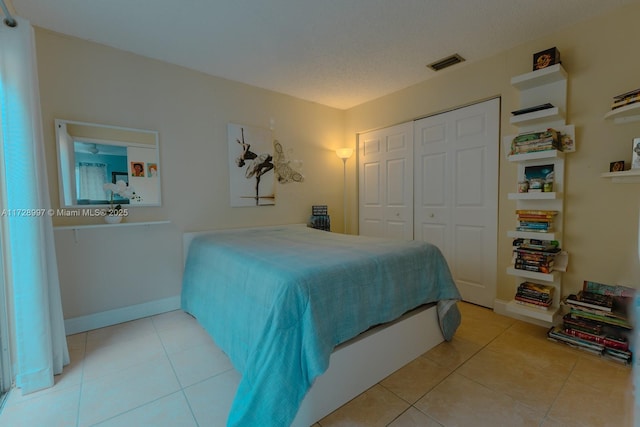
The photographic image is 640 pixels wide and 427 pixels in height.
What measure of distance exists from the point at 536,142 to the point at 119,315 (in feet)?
12.7

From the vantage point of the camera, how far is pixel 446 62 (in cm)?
276

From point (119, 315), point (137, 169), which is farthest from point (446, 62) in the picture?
point (119, 315)

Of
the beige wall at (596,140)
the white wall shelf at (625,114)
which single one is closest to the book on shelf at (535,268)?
the beige wall at (596,140)

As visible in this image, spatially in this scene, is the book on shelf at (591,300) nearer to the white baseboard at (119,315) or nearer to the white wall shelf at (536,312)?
the white wall shelf at (536,312)

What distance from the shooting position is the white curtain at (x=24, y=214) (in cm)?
158

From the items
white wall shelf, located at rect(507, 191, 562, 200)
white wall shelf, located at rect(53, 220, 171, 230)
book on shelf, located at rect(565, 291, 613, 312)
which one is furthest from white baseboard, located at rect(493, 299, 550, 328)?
white wall shelf, located at rect(53, 220, 171, 230)

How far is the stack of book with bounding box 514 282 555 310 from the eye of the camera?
7.36 ft

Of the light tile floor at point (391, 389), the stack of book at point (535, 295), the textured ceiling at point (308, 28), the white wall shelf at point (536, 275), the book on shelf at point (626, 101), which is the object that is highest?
the textured ceiling at point (308, 28)

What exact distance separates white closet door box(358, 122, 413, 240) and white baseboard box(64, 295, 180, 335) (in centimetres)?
259

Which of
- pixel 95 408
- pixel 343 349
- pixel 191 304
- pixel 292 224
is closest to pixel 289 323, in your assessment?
pixel 343 349

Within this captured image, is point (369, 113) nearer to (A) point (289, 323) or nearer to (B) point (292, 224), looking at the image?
(B) point (292, 224)

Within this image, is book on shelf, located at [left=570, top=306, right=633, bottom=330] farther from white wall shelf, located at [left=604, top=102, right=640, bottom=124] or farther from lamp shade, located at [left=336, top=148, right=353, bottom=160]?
lamp shade, located at [left=336, top=148, right=353, bottom=160]

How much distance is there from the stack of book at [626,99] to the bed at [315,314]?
161 cm

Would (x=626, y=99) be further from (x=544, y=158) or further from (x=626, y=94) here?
(x=544, y=158)
